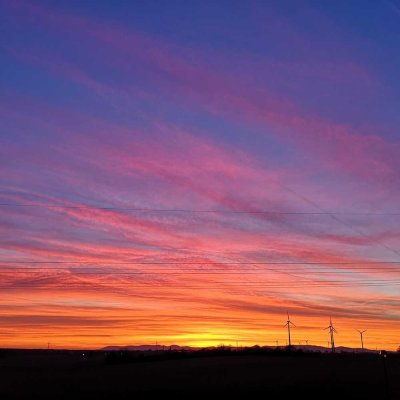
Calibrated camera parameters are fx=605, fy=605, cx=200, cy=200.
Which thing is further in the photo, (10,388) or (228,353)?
(228,353)

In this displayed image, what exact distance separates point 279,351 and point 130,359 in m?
50.0

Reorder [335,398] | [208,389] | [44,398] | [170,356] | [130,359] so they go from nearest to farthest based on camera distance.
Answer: [335,398] < [44,398] < [208,389] < [130,359] < [170,356]

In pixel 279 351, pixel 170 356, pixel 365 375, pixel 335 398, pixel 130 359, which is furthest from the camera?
pixel 279 351

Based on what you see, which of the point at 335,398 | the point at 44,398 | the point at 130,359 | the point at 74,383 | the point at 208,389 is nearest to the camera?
the point at 335,398

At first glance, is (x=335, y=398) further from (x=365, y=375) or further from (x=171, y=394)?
(x=365, y=375)

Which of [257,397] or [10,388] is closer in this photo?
[257,397]

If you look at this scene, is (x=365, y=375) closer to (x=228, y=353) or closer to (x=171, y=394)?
(x=171, y=394)

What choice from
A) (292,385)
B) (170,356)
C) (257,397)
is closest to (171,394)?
(257,397)

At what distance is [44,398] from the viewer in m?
54.0

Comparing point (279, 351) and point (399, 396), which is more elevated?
point (279, 351)

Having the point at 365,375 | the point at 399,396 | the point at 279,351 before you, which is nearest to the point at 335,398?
the point at 399,396

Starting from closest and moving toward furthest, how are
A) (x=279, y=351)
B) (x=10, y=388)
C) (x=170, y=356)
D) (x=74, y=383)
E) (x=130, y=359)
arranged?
(x=10, y=388) < (x=74, y=383) < (x=130, y=359) < (x=170, y=356) < (x=279, y=351)

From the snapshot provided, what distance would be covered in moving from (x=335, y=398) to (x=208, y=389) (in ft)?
45.8

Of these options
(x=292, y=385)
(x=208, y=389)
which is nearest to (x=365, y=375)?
(x=292, y=385)
